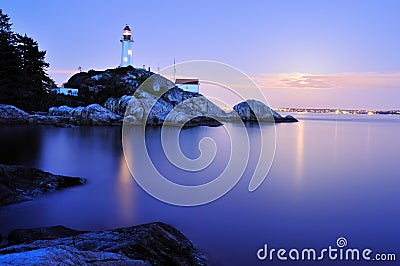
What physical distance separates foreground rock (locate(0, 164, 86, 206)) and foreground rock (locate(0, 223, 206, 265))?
8.27ft

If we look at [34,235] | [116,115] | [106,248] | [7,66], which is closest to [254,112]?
[116,115]

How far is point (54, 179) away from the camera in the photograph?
28.3 ft

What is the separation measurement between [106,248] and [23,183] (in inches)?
208

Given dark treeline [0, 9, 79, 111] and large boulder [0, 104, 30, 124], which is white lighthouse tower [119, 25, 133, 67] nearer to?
dark treeline [0, 9, 79, 111]

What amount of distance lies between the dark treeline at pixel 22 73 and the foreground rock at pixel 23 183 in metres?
23.9

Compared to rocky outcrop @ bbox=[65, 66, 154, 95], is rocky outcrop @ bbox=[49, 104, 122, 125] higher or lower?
lower

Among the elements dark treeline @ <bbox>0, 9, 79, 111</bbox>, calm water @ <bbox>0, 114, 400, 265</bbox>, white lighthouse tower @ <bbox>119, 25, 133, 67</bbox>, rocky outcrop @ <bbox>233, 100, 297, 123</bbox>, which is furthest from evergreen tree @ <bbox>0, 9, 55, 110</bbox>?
rocky outcrop @ <bbox>233, 100, 297, 123</bbox>

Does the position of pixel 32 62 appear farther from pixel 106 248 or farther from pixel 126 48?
pixel 106 248

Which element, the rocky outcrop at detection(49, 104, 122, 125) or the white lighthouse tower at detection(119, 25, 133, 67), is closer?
the rocky outcrop at detection(49, 104, 122, 125)

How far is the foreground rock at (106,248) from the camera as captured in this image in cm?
244

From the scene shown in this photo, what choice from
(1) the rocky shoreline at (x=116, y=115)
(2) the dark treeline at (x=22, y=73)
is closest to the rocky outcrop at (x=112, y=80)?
(1) the rocky shoreline at (x=116, y=115)

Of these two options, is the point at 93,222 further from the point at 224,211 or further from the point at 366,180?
the point at 366,180

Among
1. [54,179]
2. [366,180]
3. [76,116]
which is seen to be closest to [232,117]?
[76,116]

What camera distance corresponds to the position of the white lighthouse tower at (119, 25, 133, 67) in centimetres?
5587
